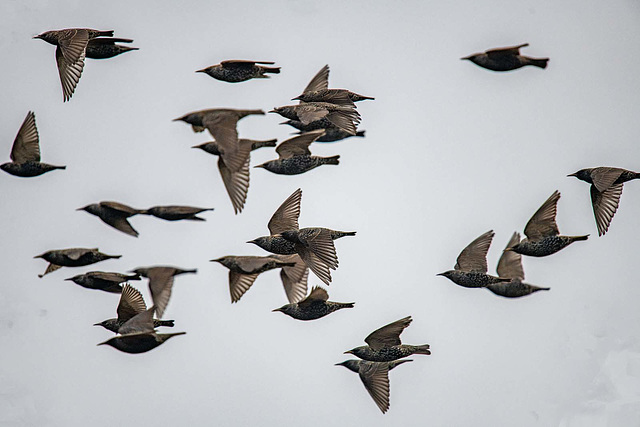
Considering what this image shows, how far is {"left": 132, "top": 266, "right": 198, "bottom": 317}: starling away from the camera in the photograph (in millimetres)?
4844

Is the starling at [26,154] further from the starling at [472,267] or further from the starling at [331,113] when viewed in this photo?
the starling at [472,267]

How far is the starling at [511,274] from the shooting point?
605 cm

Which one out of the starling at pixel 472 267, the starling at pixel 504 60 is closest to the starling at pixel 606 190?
the starling at pixel 472 267

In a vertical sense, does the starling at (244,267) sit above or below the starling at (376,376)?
above

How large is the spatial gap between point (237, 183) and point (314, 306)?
4.72 feet

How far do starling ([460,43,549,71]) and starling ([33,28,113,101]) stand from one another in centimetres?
261

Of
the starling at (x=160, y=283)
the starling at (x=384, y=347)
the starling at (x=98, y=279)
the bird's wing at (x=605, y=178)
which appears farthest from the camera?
the starling at (x=384, y=347)

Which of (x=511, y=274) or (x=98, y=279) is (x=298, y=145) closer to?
(x=98, y=279)

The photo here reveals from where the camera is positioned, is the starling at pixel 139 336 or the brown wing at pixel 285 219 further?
the brown wing at pixel 285 219

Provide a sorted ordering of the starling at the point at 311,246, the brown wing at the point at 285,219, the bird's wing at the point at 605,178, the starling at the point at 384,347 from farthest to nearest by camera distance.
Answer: the brown wing at the point at 285,219 < the starling at the point at 384,347 < the bird's wing at the point at 605,178 < the starling at the point at 311,246

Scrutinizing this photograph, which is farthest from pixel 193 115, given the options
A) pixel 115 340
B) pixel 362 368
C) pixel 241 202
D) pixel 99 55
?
pixel 362 368

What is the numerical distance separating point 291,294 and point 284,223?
56 centimetres

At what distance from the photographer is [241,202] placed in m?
→ 5.37

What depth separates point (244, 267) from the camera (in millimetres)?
5695
